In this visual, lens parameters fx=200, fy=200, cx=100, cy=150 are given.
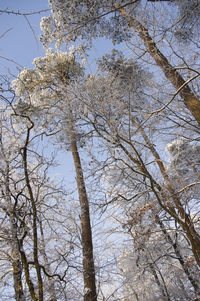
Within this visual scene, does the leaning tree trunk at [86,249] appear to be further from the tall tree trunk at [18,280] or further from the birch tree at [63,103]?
the tall tree trunk at [18,280]

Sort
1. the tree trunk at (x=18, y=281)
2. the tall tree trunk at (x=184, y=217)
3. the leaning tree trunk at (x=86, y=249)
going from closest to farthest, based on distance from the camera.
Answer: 1. the tree trunk at (x=18, y=281)
2. the tall tree trunk at (x=184, y=217)
3. the leaning tree trunk at (x=86, y=249)

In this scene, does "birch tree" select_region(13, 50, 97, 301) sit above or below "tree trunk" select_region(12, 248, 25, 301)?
above

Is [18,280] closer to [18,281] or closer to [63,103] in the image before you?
[18,281]

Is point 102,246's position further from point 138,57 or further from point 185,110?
point 138,57

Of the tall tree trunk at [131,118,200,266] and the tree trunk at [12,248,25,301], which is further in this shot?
the tall tree trunk at [131,118,200,266]

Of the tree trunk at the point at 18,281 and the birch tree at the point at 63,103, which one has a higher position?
the birch tree at the point at 63,103

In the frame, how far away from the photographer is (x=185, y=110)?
4324mm

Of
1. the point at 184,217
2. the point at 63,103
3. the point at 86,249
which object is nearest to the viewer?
the point at 184,217

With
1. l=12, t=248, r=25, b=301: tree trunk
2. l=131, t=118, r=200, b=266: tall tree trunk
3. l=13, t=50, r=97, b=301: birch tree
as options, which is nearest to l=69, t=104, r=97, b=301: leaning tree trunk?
l=13, t=50, r=97, b=301: birch tree

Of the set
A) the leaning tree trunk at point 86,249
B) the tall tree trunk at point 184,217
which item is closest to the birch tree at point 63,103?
the leaning tree trunk at point 86,249

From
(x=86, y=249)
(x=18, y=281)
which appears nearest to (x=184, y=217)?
(x=18, y=281)

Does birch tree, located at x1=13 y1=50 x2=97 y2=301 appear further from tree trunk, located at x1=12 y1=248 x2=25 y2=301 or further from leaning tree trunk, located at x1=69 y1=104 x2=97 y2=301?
tree trunk, located at x1=12 y1=248 x2=25 y2=301

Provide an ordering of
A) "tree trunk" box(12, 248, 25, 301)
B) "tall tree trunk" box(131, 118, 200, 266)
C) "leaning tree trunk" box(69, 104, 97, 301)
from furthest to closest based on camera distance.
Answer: "leaning tree trunk" box(69, 104, 97, 301) → "tall tree trunk" box(131, 118, 200, 266) → "tree trunk" box(12, 248, 25, 301)

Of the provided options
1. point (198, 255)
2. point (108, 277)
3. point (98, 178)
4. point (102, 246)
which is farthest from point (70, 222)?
point (198, 255)
